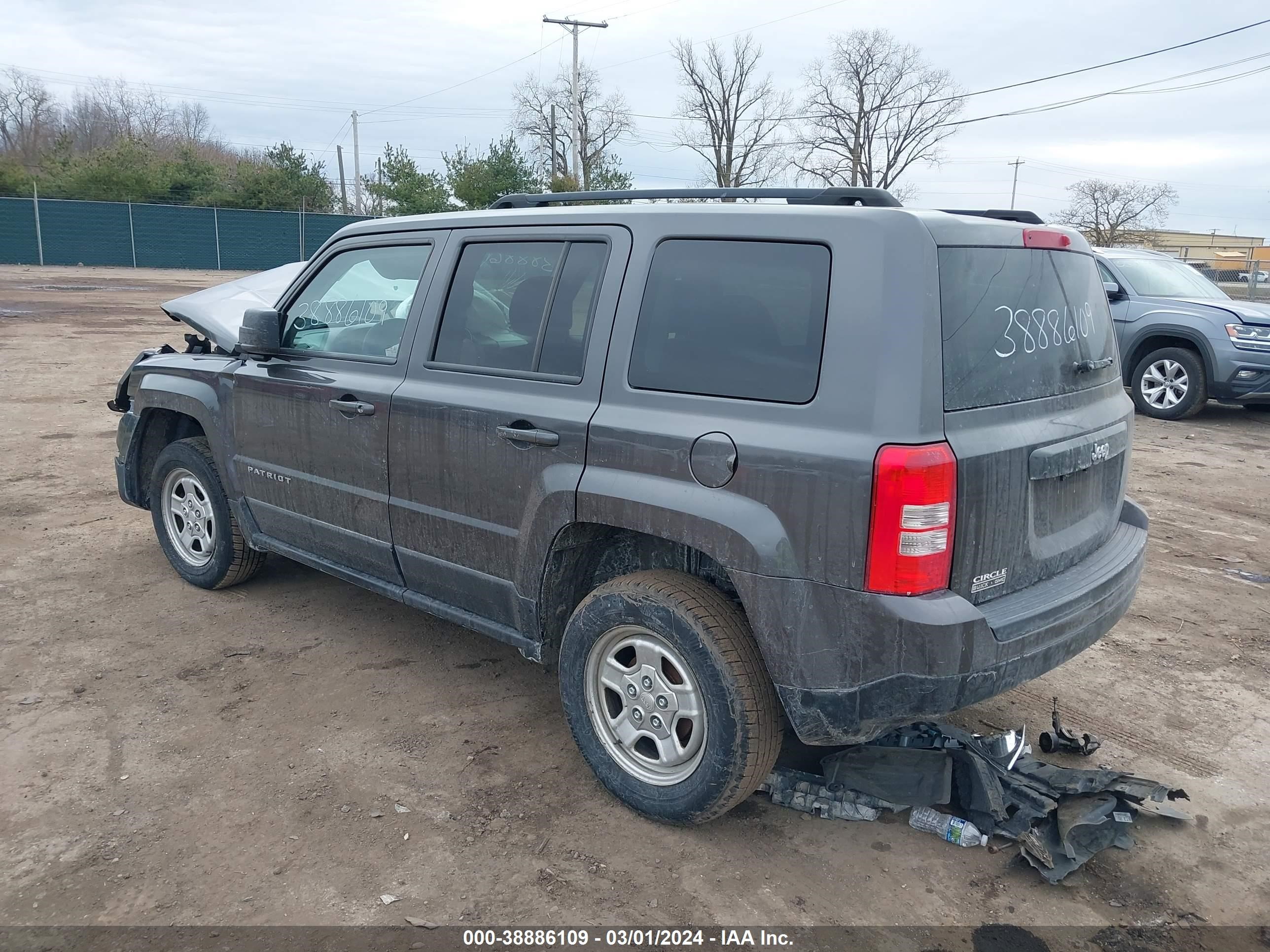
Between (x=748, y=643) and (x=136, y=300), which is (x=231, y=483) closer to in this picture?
(x=748, y=643)

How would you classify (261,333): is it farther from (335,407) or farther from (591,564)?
(591,564)

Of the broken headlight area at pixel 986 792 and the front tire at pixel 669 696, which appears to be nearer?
the front tire at pixel 669 696

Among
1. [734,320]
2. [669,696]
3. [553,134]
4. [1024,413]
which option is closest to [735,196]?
[734,320]

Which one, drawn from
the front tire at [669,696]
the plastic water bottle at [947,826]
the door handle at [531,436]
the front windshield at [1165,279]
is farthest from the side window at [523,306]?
the front windshield at [1165,279]

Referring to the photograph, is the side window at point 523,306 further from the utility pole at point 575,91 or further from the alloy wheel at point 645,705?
the utility pole at point 575,91

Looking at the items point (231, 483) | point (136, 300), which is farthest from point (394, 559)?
point (136, 300)

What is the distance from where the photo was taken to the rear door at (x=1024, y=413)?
265 centimetres

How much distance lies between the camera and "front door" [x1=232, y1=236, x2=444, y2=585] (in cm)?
392

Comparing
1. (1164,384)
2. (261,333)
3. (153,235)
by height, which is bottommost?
(1164,384)

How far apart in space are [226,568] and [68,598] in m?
0.85

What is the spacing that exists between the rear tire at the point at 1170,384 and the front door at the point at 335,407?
373 inches

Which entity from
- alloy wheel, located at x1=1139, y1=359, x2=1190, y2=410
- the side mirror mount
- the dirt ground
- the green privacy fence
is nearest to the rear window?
the dirt ground

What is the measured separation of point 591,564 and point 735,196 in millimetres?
1415

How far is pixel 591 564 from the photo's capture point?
3.41 m
